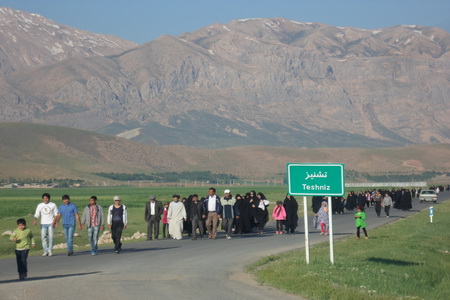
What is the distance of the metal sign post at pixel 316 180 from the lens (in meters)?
18.0

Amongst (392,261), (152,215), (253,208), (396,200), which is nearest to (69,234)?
(152,215)

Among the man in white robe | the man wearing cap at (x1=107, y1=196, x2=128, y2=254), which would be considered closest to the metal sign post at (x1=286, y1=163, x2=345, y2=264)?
the man wearing cap at (x1=107, y1=196, x2=128, y2=254)

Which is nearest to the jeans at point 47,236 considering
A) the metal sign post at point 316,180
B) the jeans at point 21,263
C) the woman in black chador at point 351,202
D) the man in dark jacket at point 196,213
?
→ the jeans at point 21,263

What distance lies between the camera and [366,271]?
1809 centimetres

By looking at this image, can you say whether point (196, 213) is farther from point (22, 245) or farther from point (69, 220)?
point (22, 245)

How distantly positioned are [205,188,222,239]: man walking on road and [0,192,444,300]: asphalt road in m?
1.93

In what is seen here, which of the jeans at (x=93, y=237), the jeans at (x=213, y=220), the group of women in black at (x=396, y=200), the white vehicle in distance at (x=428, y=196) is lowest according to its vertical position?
the jeans at (x=93, y=237)

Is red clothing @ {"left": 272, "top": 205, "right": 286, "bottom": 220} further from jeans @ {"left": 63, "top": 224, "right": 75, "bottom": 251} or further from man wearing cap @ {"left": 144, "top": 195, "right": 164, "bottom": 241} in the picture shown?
jeans @ {"left": 63, "top": 224, "right": 75, "bottom": 251}

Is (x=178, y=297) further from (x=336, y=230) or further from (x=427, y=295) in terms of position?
(x=336, y=230)

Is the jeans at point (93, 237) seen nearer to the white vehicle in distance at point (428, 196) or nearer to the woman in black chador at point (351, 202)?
the woman in black chador at point (351, 202)

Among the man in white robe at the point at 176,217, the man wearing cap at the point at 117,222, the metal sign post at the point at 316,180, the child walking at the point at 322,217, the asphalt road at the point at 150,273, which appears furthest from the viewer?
the child walking at the point at 322,217

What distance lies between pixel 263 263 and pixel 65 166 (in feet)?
568

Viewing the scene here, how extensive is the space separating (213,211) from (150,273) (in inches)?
426

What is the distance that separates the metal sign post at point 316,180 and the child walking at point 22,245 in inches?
219
